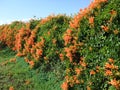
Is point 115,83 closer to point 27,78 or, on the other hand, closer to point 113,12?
point 113,12

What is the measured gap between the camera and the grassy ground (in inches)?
656

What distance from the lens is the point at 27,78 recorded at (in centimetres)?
1870

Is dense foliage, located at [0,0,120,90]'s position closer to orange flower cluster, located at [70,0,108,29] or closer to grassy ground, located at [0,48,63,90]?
orange flower cluster, located at [70,0,108,29]

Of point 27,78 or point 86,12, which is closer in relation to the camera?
point 86,12

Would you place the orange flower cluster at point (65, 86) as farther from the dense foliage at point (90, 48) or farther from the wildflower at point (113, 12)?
the wildflower at point (113, 12)

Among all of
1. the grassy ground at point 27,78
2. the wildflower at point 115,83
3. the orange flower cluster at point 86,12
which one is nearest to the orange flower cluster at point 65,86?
the grassy ground at point 27,78

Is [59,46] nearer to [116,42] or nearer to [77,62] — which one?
[77,62]

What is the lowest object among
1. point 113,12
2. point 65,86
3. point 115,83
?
point 65,86

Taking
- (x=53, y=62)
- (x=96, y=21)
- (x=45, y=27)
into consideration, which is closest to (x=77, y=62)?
(x=96, y=21)

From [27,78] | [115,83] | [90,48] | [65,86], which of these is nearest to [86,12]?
[90,48]

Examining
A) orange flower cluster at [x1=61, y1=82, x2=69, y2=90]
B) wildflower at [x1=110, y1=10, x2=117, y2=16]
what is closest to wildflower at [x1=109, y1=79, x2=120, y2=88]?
wildflower at [x1=110, y1=10, x2=117, y2=16]

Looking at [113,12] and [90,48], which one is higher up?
[113,12]

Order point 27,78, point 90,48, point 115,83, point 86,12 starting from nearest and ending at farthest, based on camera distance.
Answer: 1. point 115,83
2. point 90,48
3. point 86,12
4. point 27,78

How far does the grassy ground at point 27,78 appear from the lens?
1667 cm
